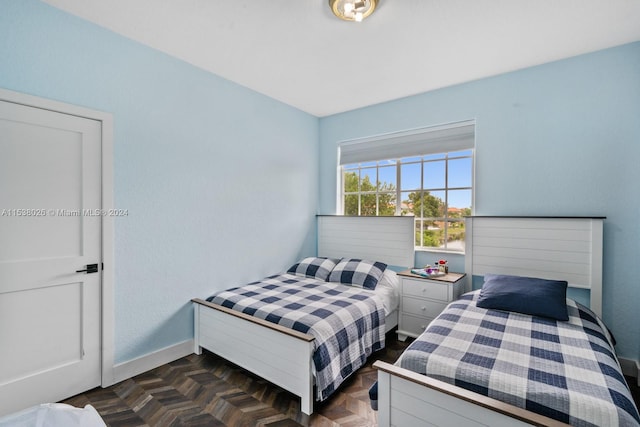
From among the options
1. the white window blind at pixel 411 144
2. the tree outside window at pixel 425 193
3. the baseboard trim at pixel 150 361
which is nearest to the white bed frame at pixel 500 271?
the tree outside window at pixel 425 193

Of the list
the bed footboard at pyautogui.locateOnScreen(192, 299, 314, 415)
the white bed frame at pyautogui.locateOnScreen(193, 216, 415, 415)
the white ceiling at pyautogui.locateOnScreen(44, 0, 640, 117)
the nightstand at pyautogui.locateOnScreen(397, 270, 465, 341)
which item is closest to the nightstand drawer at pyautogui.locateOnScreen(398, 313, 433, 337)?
the nightstand at pyautogui.locateOnScreen(397, 270, 465, 341)

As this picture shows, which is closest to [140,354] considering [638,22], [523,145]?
[523,145]

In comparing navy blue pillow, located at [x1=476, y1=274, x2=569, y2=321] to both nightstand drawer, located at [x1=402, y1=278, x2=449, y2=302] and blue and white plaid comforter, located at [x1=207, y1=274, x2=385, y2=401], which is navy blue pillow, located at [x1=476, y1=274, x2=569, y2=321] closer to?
nightstand drawer, located at [x1=402, y1=278, x2=449, y2=302]

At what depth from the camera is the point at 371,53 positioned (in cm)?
256

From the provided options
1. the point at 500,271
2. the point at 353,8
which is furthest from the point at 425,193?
the point at 353,8

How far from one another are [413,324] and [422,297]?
29 centimetres

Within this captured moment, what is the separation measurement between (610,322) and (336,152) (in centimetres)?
325

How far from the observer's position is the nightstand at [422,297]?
2840 mm

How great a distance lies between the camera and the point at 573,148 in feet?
8.62

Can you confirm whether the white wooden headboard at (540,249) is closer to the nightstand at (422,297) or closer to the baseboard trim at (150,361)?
the nightstand at (422,297)

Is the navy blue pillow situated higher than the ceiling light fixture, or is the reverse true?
the ceiling light fixture

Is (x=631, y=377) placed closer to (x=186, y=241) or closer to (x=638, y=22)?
(x=638, y=22)

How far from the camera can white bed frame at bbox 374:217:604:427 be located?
138 centimetres

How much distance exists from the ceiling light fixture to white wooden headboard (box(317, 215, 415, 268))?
2138mm
